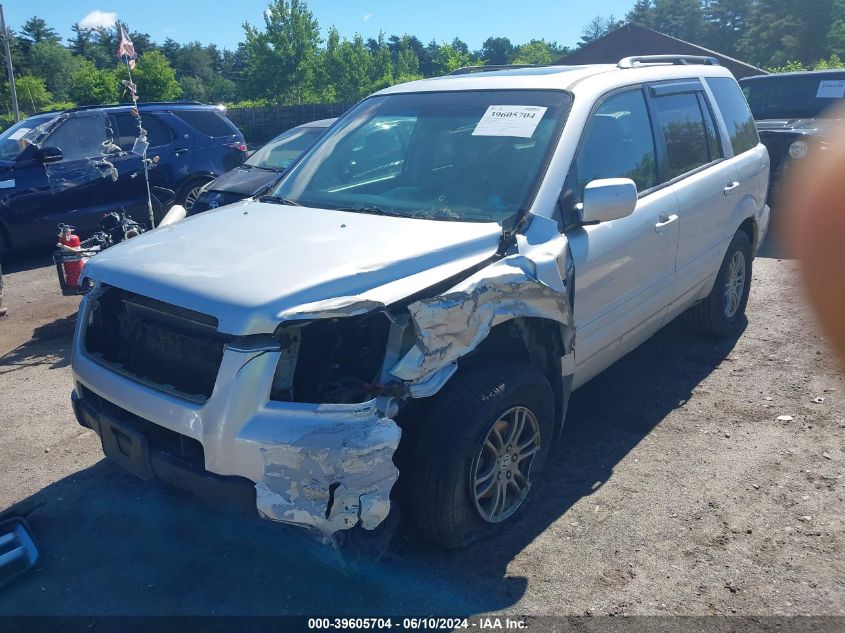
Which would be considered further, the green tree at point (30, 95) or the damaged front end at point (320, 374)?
the green tree at point (30, 95)

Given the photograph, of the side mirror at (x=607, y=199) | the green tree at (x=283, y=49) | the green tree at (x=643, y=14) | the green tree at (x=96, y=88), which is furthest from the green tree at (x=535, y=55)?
the side mirror at (x=607, y=199)

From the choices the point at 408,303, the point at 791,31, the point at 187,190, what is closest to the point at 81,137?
the point at 187,190

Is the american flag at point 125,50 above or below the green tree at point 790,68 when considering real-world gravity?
above

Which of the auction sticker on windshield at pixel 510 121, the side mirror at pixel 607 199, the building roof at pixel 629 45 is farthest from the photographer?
the building roof at pixel 629 45

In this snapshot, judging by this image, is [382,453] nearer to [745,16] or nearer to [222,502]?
[222,502]

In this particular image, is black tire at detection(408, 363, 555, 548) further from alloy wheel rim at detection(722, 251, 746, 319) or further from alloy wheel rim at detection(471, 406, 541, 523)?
alloy wheel rim at detection(722, 251, 746, 319)

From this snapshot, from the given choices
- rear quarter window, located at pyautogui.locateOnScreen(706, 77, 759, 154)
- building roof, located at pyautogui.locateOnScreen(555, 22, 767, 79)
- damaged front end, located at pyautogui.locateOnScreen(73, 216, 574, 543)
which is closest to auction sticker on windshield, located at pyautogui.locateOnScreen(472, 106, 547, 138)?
damaged front end, located at pyautogui.locateOnScreen(73, 216, 574, 543)

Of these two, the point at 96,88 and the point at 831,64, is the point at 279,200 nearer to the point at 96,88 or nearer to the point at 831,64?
the point at 831,64

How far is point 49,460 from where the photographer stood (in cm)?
420

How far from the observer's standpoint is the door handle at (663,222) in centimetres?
414

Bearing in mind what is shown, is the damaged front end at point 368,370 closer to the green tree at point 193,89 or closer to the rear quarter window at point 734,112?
the rear quarter window at point 734,112

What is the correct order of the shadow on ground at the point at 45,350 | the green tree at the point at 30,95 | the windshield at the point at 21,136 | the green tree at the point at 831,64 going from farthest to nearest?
1. the green tree at the point at 30,95
2. the green tree at the point at 831,64
3. the windshield at the point at 21,136
4. the shadow on ground at the point at 45,350

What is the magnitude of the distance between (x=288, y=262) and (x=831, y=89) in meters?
10.1

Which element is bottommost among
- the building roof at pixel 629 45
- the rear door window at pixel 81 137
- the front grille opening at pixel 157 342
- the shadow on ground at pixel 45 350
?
the shadow on ground at pixel 45 350
